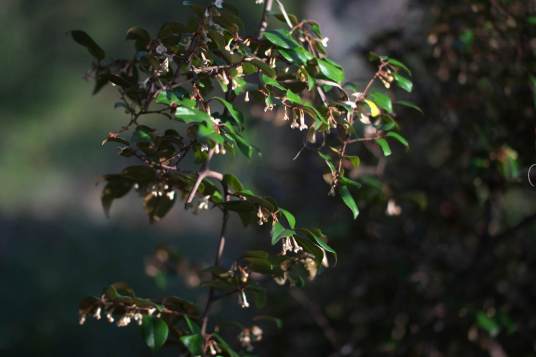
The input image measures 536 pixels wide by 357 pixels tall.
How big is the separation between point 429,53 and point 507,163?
611 mm

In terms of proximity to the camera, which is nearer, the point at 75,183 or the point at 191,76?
the point at 191,76

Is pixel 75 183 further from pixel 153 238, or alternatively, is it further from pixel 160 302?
pixel 160 302

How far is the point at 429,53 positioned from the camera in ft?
8.27

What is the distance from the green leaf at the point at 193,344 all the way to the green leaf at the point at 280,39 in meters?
0.59

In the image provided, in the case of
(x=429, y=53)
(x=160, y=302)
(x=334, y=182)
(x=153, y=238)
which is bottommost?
(x=153, y=238)

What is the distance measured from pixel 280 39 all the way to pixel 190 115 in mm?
254

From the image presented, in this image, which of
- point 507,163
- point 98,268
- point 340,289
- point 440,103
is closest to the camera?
point 507,163

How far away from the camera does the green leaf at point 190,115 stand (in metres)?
1.27

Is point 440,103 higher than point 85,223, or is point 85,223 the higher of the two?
point 440,103

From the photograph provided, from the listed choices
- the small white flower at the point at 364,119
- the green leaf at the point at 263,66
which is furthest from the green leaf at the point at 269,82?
the small white flower at the point at 364,119

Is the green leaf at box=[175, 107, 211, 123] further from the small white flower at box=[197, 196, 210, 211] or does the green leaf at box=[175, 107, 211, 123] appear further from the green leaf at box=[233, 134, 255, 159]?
the small white flower at box=[197, 196, 210, 211]

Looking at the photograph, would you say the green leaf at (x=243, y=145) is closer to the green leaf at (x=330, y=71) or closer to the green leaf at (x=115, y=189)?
the green leaf at (x=330, y=71)

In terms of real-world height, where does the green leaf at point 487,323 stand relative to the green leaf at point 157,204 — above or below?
above

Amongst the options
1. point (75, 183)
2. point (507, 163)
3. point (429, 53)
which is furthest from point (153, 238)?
point (507, 163)
